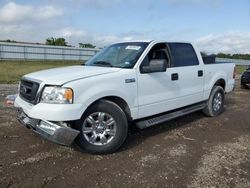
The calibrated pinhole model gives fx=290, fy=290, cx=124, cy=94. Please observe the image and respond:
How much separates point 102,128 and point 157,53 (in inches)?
77.3

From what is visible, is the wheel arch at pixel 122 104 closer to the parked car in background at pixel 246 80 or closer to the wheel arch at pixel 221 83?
the wheel arch at pixel 221 83

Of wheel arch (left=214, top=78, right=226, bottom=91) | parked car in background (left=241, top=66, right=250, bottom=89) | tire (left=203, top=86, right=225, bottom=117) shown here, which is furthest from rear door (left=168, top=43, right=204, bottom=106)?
parked car in background (left=241, top=66, right=250, bottom=89)

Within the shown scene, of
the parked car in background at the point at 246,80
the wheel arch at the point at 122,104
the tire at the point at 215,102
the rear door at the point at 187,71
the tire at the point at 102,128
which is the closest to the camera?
the tire at the point at 102,128

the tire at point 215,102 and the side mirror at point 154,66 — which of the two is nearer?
the side mirror at point 154,66

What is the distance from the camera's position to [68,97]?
4.05 meters

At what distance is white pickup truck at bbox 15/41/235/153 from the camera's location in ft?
13.4

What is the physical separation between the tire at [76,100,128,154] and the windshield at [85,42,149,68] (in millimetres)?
900

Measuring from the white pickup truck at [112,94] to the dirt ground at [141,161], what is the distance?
355 mm

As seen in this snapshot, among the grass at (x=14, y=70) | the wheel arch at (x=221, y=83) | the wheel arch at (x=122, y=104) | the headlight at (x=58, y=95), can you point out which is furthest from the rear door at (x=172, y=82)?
the grass at (x=14, y=70)

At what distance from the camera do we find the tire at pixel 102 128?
4.31m

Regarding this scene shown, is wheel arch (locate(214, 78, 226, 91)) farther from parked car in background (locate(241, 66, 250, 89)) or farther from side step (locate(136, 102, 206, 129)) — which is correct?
parked car in background (locate(241, 66, 250, 89))

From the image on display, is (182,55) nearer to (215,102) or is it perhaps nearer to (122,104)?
(215,102)

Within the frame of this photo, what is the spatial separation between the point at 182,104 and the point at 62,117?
2.82m

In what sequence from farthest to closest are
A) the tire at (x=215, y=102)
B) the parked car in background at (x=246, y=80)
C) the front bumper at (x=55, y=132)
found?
the parked car in background at (x=246, y=80), the tire at (x=215, y=102), the front bumper at (x=55, y=132)
